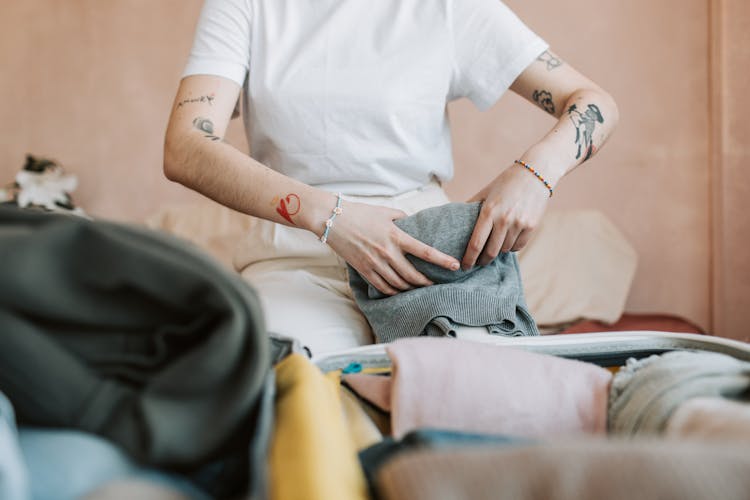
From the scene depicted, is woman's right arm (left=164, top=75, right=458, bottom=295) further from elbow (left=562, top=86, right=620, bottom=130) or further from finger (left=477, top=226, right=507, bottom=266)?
elbow (left=562, top=86, right=620, bottom=130)

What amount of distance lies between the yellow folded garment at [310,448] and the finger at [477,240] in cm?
48

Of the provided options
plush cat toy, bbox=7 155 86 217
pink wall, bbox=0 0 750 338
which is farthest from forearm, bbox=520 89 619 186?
plush cat toy, bbox=7 155 86 217

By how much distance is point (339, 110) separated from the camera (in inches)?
48.4

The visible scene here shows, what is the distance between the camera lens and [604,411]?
0.56 metres

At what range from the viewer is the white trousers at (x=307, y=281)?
1.02 metres

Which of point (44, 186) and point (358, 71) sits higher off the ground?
point (358, 71)

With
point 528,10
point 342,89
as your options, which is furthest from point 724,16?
point 342,89

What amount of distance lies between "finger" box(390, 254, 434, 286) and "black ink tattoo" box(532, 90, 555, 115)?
492 millimetres

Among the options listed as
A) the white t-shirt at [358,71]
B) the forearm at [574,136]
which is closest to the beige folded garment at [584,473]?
the forearm at [574,136]

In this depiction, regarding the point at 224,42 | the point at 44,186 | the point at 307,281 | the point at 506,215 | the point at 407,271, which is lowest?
the point at 44,186

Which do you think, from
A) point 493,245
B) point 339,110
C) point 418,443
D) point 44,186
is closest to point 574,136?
point 493,245

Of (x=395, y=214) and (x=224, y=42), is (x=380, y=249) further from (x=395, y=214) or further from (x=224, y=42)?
(x=224, y=42)

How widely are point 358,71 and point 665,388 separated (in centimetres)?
86

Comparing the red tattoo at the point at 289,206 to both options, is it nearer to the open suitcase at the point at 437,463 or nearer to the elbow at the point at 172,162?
the elbow at the point at 172,162
